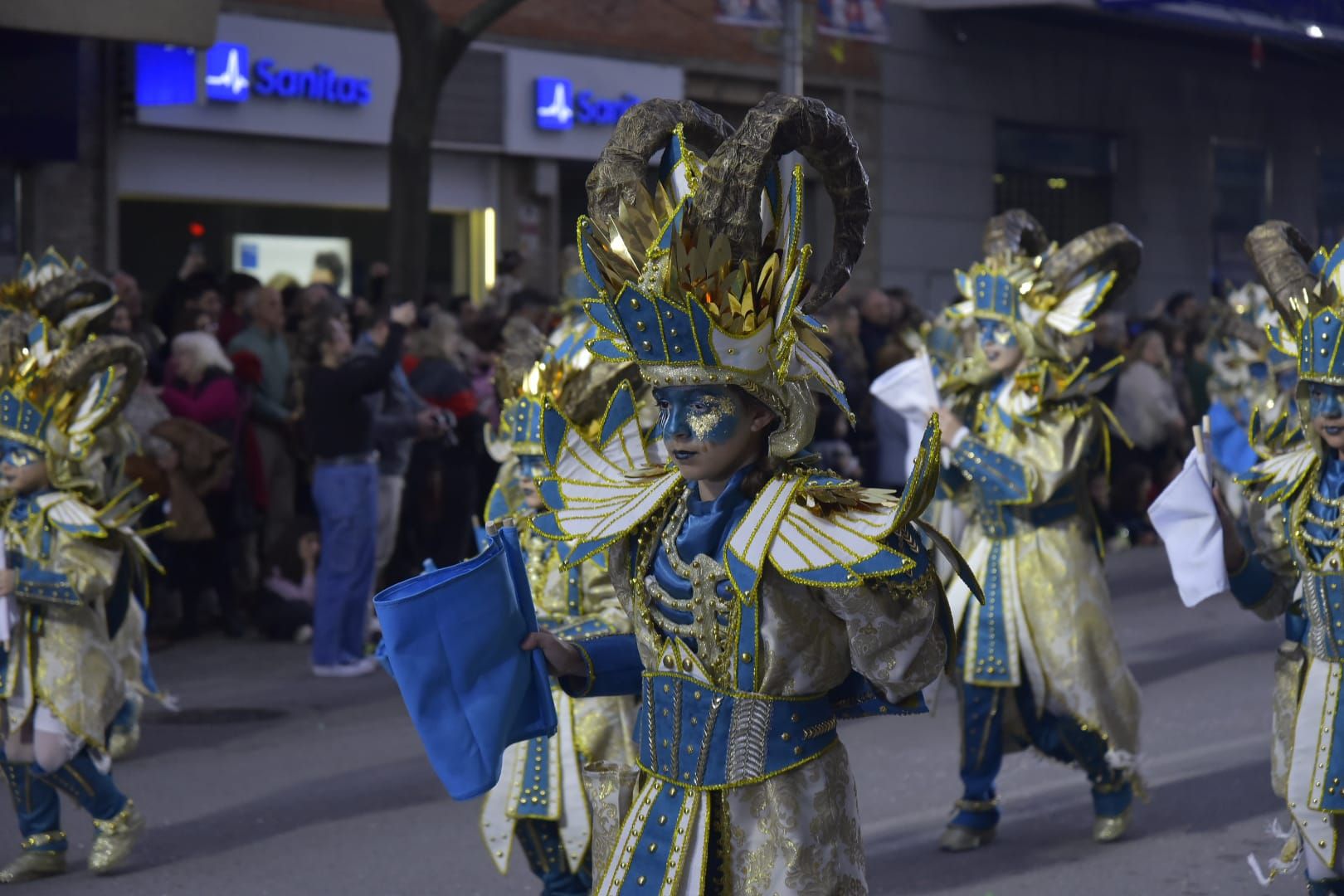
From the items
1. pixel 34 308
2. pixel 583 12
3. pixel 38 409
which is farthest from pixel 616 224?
pixel 583 12

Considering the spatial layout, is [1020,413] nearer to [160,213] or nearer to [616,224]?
[616,224]

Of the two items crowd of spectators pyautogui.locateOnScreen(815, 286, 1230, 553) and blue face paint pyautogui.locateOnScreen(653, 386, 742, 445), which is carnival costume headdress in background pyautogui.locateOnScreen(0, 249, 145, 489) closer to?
blue face paint pyautogui.locateOnScreen(653, 386, 742, 445)

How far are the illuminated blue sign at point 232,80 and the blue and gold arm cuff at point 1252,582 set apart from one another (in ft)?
38.3

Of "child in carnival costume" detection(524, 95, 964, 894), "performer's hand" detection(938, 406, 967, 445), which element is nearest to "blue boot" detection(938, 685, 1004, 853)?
"performer's hand" detection(938, 406, 967, 445)

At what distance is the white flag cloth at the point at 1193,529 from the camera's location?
5.09 meters

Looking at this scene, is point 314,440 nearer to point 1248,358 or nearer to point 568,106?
point 1248,358

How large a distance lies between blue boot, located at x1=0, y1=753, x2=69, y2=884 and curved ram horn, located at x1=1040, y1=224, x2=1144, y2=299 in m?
3.97

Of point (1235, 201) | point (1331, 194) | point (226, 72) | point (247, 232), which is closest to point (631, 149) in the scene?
point (226, 72)

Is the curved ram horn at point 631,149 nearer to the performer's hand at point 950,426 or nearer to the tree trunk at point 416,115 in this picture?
the performer's hand at point 950,426

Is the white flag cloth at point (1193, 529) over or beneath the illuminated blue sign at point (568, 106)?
beneath

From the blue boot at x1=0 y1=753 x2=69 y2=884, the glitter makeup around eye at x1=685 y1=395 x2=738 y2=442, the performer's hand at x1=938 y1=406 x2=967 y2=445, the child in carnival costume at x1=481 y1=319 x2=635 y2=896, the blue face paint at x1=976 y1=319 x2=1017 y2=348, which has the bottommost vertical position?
the blue boot at x1=0 y1=753 x2=69 y2=884

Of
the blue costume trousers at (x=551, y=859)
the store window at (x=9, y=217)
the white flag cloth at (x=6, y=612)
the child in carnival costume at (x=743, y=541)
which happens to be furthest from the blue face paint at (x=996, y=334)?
the store window at (x=9, y=217)

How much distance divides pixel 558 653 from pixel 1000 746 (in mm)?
3549

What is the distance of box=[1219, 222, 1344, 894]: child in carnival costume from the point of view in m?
5.10
